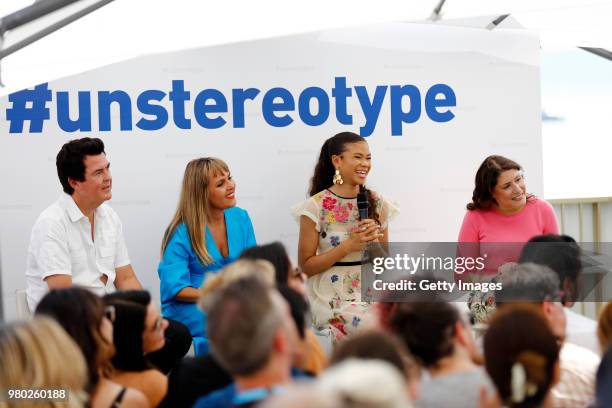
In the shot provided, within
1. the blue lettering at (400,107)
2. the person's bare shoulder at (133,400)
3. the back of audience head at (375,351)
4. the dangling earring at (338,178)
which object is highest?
the blue lettering at (400,107)

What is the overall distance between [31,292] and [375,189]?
245cm

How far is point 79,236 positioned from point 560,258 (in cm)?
277

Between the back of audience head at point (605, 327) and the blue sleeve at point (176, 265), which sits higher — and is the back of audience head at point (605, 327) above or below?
below

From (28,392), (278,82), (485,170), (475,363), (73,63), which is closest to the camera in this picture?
(28,392)

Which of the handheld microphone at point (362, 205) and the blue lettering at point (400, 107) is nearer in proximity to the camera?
the handheld microphone at point (362, 205)

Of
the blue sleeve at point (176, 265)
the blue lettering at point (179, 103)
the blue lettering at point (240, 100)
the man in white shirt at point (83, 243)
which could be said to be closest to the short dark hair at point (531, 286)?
the man in white shirt at point (83, 243)

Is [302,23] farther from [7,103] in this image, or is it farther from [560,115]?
[560,115]

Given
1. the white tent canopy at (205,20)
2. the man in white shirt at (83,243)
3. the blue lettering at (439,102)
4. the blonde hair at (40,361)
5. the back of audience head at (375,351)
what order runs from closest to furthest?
the back of audience head at (375,351), the blonde hair at (40,361), the white tent canopy at (205,20), the man in white shirt at (83,243), the blue lettering at (439,102)

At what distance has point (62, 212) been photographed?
18.2 feet

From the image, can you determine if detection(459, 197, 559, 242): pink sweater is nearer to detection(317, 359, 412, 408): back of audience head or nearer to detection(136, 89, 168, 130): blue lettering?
detection(136, 89, 168, 130): blue lettering

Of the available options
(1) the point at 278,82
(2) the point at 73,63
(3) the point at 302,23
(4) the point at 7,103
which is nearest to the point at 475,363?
(3) the point at 302,23

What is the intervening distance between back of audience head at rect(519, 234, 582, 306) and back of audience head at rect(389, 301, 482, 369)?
1490 mm

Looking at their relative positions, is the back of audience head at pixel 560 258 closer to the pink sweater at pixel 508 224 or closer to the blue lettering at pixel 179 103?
the pink sweater at pixel 508 224

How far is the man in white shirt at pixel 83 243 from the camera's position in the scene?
539 cm
